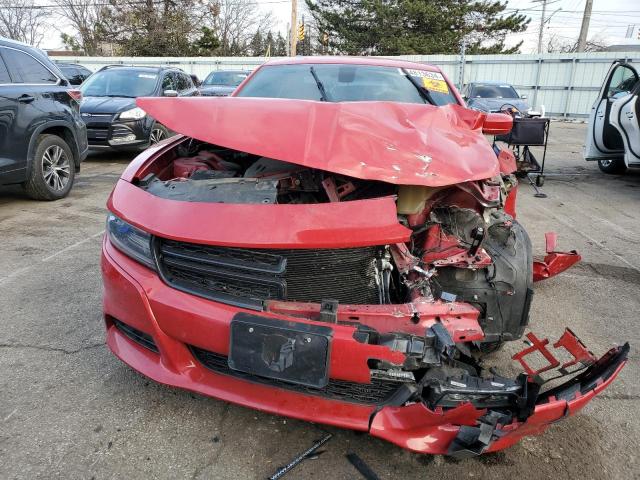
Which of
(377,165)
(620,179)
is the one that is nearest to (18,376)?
(377,165)

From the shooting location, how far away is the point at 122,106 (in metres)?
8.05

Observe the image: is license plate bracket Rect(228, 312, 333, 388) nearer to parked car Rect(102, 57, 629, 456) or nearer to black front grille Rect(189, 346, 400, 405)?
parked car Rect(102, 57, 629, 456)

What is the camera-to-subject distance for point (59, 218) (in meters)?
5.22

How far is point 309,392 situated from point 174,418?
0.75m

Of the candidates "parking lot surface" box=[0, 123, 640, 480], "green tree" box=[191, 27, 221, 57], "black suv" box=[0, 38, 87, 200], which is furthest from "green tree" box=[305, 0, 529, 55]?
"parking lot surface" box=[0, 123, 640, 480]

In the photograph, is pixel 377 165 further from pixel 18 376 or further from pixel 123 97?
pixel 123 97

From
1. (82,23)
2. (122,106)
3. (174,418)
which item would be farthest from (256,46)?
(174,418)

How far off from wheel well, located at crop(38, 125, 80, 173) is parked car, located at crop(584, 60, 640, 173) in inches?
313

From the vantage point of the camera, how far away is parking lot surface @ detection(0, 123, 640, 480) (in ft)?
6.22

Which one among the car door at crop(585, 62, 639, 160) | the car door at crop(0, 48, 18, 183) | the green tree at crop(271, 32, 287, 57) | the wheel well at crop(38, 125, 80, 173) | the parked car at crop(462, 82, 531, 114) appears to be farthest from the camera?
the green tree at crop(271, 32, 287, 57)

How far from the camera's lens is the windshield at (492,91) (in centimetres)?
1365

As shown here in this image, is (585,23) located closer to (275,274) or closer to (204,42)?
(204,42)

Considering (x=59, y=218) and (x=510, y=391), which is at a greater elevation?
(x=510, y=391)

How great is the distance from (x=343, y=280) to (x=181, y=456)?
38.8 inches
